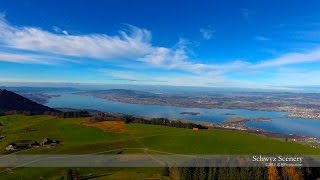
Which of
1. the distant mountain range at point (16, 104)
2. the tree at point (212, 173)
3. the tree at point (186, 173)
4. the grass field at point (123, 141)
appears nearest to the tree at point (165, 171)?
the grass field at point (123, 141)

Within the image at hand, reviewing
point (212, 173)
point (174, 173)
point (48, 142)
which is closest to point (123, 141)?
point (48, 142)

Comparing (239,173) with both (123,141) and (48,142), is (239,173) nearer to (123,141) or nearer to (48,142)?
(123,141)

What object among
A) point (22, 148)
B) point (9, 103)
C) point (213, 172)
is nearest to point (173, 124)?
point (22, 148)

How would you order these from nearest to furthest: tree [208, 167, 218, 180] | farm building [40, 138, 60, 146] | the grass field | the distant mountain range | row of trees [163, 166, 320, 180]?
row of trees [163, 166, 320, 180]
tree [208, 167, 218, 180]
the grass field
farm building [40, 138, 60, 146]
the distant mountain range

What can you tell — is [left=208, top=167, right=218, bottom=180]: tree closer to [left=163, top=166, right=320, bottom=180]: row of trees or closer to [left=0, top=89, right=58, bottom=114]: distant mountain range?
[left=163, top=166, right=320, bottom=180]: row of trees

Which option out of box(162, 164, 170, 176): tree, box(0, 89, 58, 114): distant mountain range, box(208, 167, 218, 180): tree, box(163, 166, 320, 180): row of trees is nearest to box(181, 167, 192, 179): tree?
box(163, 166, 320, 180): row of trees

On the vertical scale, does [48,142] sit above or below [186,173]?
below
